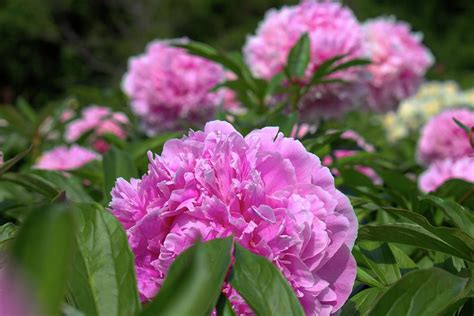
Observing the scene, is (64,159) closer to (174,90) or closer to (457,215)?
(174,90)

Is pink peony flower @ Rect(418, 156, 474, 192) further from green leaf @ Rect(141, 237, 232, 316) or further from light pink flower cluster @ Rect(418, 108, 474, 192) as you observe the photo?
green leaf @ Rect(141, 237, 232, 316)

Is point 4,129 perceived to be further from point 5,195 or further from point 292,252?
point 292,252

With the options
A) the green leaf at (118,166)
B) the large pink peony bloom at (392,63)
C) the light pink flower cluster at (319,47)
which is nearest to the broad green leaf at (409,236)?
the green leaf at (118,166)

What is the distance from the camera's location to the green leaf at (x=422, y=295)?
530 millimetres

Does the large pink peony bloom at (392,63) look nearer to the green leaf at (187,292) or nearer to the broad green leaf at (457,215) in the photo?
the broad green leaf at (457,215)

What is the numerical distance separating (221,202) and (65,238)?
295 mm

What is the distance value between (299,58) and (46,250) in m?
1.31

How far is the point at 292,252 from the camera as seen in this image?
616 millimetres

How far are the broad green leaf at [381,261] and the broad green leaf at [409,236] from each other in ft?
0.12

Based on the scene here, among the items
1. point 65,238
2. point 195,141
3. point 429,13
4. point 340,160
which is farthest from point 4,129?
point 429,13

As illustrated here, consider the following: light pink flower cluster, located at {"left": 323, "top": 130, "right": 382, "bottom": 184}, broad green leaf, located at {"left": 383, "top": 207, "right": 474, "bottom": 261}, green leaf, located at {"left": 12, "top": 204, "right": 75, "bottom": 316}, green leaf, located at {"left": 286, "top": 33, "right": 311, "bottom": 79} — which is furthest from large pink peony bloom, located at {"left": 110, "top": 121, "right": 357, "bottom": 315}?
green leaf, located at {"left": 286, "top": 33, "right": 311, "bottom": 79}

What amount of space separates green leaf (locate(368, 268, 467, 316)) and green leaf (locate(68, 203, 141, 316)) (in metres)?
0.19

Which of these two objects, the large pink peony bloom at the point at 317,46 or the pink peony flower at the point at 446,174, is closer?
the pink peony flower at the point at 446,174

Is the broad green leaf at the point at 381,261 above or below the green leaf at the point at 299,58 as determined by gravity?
above
